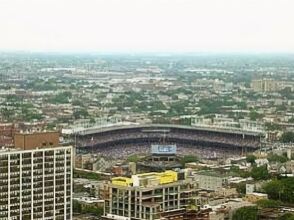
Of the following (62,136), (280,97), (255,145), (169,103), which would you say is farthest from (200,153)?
(280,97)

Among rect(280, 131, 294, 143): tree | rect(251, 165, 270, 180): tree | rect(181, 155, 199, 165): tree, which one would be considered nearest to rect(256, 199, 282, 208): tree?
rect(251, 165, 270, 180): tree

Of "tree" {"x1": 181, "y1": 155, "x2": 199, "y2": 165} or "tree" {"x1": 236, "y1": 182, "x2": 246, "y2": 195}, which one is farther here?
"tree" {"x1": 181, "y1": 155, "x2": 199, "y2": 165}

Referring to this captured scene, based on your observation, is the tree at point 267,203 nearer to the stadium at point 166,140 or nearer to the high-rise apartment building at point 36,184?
the high-rise apartment building at point 36,184

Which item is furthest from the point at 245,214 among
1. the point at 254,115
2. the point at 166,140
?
the point at 254,115

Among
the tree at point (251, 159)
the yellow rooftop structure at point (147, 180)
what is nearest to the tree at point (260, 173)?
the tree at point (251, 159)

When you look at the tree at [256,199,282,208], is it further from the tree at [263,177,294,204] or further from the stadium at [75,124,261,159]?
the stadium at [75,124,261,159]

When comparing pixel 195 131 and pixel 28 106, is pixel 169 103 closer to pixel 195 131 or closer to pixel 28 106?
pixel 28 106
